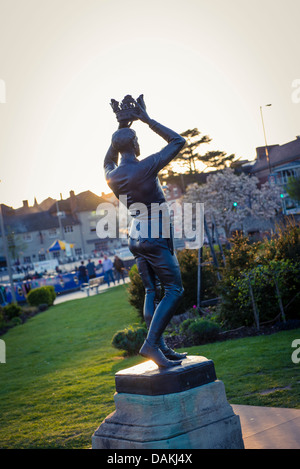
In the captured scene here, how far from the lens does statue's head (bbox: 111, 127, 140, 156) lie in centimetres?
521

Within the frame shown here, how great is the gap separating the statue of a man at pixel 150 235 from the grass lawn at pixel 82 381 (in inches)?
70.4

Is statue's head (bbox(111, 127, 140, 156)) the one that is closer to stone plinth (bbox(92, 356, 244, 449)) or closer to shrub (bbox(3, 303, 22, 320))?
stone plinth (bbox(92, 356, 244, 449))

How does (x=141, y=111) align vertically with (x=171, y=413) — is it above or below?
above

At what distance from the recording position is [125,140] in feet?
17.1

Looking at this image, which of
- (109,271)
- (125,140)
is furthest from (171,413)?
(109,271)

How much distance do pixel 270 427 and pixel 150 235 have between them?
2.16 meters

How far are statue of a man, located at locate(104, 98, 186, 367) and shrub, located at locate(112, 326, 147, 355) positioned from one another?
6096 millimetres

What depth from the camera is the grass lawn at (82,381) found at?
6.58 meters

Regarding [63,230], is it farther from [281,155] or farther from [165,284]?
[165,284]

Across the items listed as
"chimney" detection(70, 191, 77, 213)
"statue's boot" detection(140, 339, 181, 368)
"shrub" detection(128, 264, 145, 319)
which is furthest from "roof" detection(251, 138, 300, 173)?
"statue's boot" detection(140, 339, 181, 368)

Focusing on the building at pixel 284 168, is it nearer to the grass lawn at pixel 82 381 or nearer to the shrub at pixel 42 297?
the shrub at pixel 42 297

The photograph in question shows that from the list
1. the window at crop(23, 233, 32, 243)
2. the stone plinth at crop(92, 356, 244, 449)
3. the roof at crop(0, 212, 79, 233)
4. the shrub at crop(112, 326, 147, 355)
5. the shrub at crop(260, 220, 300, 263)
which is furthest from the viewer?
the window at crop(23, 233, 32, 243)

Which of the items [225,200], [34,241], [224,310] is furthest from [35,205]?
[224,310]

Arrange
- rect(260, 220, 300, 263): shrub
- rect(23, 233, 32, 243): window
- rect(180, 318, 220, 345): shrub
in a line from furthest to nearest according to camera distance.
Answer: rect(23, 233, 32, 243): window, rect(260, 220, 300, 263): shrub, rect(180, 318, 220, 345): shrub
